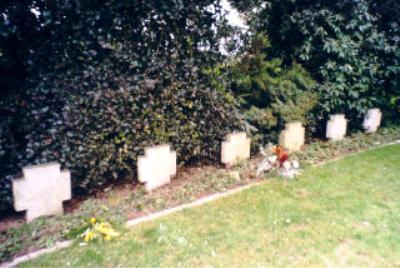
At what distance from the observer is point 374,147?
21.3 ft

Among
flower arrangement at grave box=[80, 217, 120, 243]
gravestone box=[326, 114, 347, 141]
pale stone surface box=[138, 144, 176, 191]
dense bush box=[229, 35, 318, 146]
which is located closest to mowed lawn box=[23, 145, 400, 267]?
flower arrangement at grave box=[80, 217, 120, 243]

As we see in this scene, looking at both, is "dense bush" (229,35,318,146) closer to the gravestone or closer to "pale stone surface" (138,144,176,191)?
the gravestone

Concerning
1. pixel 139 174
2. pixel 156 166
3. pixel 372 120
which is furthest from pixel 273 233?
pixel 372 120

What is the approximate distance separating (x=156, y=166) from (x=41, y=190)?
58.6 inches

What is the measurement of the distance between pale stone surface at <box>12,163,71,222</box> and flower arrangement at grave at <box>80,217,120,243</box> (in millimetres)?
693

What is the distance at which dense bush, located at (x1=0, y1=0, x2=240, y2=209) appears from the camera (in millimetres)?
3762

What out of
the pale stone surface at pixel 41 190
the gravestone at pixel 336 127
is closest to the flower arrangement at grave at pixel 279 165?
the gravestone at pixel 336 127

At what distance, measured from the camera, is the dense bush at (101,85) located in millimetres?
3762

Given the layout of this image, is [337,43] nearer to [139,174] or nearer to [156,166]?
[156,166]

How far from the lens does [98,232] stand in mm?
3301

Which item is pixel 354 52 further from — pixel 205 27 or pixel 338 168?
pixel 205 27

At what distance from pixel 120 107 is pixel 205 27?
1959mm

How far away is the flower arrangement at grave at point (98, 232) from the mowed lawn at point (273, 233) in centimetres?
9

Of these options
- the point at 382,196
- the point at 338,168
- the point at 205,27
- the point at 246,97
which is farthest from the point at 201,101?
the point at 382,196
